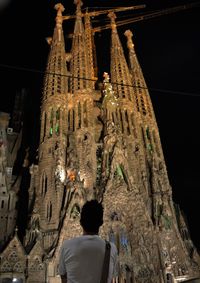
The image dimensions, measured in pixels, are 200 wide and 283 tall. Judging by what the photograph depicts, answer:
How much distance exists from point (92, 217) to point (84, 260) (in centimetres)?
50

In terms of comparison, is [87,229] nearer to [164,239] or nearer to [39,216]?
[39,216]

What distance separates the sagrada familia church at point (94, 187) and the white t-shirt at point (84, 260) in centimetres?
2018

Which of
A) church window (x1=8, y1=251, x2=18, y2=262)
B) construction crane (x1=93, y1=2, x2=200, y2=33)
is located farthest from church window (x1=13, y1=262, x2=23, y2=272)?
construction crane (x1=93, y1=2, x2=200, y2=33)

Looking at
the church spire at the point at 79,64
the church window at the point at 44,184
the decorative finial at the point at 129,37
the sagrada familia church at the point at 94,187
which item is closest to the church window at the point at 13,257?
the sagrada familia church at the point at 94,187

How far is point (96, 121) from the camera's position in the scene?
3866 centimetres

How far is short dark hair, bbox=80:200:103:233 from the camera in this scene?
11.8 feet

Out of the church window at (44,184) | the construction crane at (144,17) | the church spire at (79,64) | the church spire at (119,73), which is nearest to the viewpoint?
the church window at (44,184)

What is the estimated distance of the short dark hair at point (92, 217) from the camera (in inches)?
141

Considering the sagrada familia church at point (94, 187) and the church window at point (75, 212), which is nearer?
the sagrada familia church at point (94, 187)

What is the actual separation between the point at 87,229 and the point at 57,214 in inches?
994

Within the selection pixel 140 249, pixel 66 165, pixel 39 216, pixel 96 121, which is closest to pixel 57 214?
pixel 39 216

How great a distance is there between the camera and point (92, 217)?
3607 millimetres

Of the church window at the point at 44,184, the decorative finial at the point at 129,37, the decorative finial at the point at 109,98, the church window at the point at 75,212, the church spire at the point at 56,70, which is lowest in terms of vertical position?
the church window at the point at 75,212

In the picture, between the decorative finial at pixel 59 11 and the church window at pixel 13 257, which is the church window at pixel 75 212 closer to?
the church window at pixel 13 257
